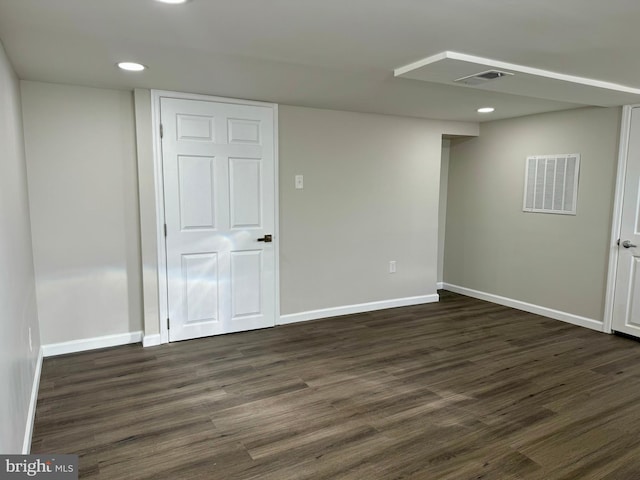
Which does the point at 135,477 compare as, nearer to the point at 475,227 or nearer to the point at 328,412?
the point at 328,412

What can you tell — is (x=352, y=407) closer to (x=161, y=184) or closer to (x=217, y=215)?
(x=217, y=215)

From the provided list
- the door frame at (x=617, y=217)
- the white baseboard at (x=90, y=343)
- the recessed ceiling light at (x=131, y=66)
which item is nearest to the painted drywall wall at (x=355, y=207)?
the white baseboard at (x=90, y=343)

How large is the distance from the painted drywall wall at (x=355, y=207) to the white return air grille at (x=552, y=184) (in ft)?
3.32

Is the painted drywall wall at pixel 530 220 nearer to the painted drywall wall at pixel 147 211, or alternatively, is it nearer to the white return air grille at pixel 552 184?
the white return air grille at pixel 552 184

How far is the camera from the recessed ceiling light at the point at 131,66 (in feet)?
9.49

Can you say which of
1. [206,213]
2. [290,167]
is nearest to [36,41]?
[206,213]

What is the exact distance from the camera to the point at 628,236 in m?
4.13

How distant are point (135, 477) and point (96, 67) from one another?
2.53m

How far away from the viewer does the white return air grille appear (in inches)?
179

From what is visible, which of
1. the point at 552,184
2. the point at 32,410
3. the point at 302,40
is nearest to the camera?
the point at 302,40

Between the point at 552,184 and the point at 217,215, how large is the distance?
350 centimetres

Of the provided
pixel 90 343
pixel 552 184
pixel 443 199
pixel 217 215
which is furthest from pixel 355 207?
pixel 90 343

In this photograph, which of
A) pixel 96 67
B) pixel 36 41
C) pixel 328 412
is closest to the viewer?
pixel 36 41

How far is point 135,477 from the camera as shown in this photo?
83.4 inches
